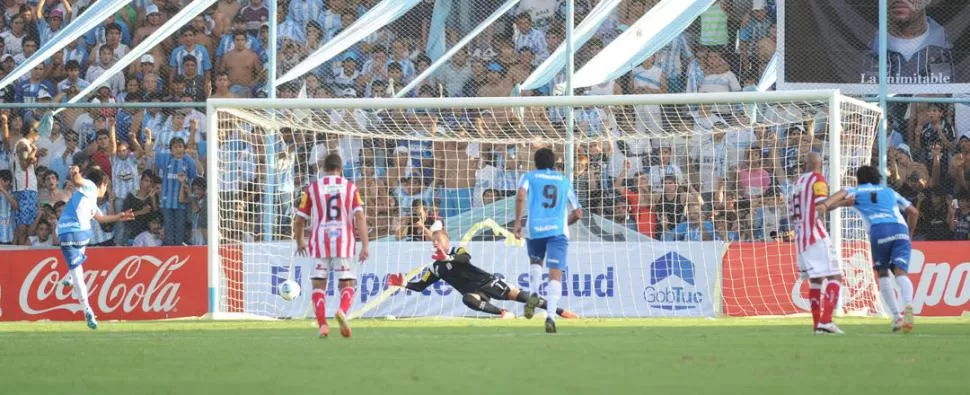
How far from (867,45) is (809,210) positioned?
7.29 m

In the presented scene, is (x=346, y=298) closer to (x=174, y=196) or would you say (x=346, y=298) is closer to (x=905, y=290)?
(x=905, y=290)

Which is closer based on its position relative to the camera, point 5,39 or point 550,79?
point 550,79

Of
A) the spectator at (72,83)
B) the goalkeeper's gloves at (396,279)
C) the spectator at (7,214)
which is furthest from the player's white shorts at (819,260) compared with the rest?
the spectator at (72,83)

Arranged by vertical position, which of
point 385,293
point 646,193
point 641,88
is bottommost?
point 385,293

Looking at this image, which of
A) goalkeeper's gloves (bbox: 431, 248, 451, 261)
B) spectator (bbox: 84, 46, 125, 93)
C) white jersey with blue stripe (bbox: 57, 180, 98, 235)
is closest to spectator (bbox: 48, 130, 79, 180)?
spectator (bbox: 84, 46, 125, 93)

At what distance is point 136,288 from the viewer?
2123cm

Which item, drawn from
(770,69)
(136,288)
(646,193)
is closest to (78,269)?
(136,288)

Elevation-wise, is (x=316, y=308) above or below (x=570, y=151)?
below

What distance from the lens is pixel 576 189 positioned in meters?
21.7

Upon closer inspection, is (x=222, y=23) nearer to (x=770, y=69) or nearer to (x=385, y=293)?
(x=385, y=293)

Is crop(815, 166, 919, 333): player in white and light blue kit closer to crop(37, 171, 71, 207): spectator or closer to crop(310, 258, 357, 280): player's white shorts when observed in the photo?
crop(310, 258, 357, 280): player's white shorts

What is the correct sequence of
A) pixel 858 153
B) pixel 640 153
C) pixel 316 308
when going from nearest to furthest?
pixel 316 308 < pixel 858 153 < pixel 640 153

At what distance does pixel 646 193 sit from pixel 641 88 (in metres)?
1.98

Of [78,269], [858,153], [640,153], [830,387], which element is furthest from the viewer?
[640,153]
